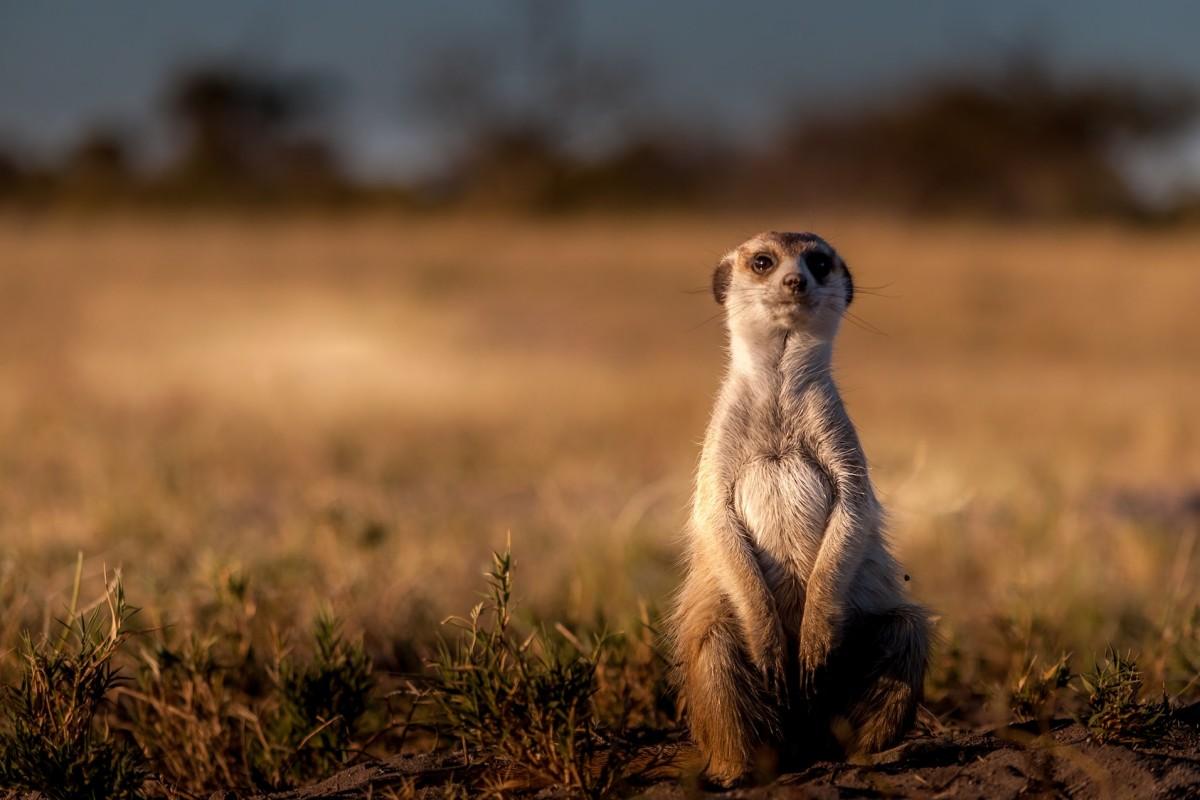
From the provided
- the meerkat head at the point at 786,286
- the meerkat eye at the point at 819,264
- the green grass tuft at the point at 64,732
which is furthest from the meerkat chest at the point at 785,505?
the green grass tuft at the point at 64,732

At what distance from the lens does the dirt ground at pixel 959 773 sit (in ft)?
8.04

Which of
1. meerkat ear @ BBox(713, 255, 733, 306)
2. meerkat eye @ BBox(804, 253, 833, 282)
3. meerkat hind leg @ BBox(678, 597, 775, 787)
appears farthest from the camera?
meerkat ear @ BBox(713, 255, 733, 306)

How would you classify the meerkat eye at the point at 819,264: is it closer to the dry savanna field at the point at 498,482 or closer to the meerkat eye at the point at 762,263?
the meerkat eye at the point at 762,263

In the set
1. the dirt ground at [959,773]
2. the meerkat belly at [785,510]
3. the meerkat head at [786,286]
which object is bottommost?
the dirt ground at [959,773]

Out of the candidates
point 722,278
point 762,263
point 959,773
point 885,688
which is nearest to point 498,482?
point 722,278

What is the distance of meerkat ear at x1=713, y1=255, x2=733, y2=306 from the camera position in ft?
10.1

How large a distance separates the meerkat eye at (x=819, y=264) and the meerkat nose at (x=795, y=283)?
0.11 meters

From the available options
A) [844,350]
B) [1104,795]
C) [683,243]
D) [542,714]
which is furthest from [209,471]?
[683,243]

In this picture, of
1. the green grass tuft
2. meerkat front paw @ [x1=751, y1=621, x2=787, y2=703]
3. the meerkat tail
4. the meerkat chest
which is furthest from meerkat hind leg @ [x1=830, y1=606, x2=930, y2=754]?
the green grass tuft

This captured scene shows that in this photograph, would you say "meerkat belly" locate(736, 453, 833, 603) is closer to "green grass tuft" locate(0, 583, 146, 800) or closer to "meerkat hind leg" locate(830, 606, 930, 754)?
"meerkat hind leg" locate(830, 606, 930, 754)

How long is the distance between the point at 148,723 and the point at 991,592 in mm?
2902

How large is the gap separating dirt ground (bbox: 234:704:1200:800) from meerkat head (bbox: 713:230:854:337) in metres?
0.88

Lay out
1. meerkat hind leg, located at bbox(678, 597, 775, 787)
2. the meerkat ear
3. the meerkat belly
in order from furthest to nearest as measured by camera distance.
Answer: the meerkat ear, the meerkat belly, meerkat hind leg, located at bbox(678, 597, 775, 787)

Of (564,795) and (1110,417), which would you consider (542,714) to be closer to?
(564,795)
